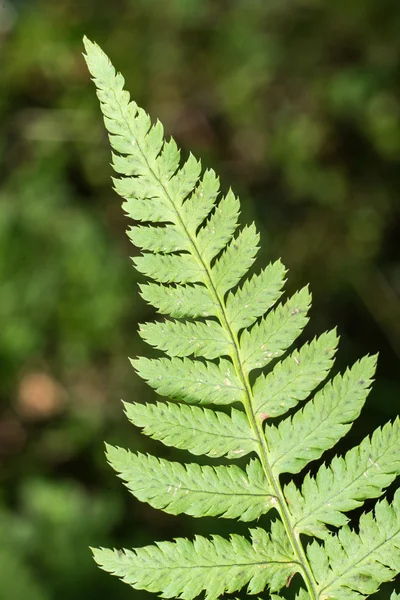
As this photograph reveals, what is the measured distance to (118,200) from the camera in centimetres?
500

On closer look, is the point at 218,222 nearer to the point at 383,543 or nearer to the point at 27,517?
the point at 383,543

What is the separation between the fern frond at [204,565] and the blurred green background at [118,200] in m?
2.51

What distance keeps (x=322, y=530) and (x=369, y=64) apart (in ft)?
14.4

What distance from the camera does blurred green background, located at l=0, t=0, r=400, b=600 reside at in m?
4.00

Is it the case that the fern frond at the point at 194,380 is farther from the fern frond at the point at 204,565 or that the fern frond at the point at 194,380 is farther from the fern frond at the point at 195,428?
the fern frond at the point at 204,565

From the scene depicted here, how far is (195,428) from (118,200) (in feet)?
12.7

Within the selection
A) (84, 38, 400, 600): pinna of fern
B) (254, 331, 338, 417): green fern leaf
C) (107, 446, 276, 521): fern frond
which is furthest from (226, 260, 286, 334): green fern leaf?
(107, 446, 276, 521): fern frond

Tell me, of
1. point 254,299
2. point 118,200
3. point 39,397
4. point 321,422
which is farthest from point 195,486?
point 118,200

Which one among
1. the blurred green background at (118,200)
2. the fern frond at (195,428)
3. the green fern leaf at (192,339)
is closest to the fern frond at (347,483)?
the fern frond at (195,428)

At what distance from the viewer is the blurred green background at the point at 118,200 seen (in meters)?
4.00

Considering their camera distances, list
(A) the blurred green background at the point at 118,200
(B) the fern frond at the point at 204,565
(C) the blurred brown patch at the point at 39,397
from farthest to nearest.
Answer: (C) the blurred brown patch at the point at 39,397
(A) the blurred green background at the point at 118,200
(B) the fern frond at the point at 204,565

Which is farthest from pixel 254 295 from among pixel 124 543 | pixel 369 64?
pixel 369 64

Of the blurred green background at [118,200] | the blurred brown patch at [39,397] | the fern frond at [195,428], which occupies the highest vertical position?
the blurred green background at [118,200]

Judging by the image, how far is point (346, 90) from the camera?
4.87m
